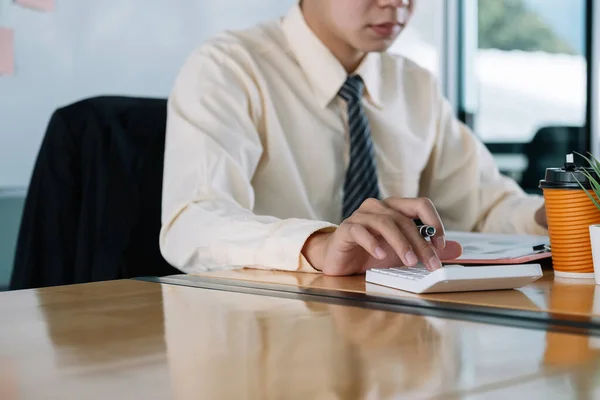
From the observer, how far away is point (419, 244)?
38.3 inches

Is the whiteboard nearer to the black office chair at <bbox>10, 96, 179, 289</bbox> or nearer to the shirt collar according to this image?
the black office chair at <bbox>10, 96, 179, 289</bbox>

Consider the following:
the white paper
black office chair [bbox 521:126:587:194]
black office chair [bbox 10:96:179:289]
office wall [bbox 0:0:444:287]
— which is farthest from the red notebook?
black office chair [bbox 521:126:587:194]

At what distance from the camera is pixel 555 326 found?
0.68 meters

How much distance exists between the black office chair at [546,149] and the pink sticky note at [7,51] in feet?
7.78

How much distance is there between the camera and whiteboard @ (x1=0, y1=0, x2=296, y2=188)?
259cm

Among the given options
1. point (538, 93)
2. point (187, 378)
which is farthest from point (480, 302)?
point (538, 93)

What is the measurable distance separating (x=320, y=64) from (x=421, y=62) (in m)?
2.60

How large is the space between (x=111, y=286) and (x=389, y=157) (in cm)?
95

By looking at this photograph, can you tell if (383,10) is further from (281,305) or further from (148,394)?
(148,394)

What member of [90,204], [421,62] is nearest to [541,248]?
[90,204]

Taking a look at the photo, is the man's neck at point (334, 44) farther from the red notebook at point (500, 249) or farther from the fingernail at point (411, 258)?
the fingernail at point (411, 258)

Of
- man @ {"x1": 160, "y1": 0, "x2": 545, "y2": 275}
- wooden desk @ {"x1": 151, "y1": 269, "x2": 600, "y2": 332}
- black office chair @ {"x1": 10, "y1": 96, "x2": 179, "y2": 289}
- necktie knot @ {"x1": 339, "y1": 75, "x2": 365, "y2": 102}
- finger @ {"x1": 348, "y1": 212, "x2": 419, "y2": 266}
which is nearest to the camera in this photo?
wooden desk @ {"x1": 151, "y1": 269, "x2": 600, "y2": 332}

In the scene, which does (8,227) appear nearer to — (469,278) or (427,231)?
(427,231)

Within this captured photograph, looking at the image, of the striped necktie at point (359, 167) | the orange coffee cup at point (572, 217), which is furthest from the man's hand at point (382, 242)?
the striped necktie at point (359, 167)
